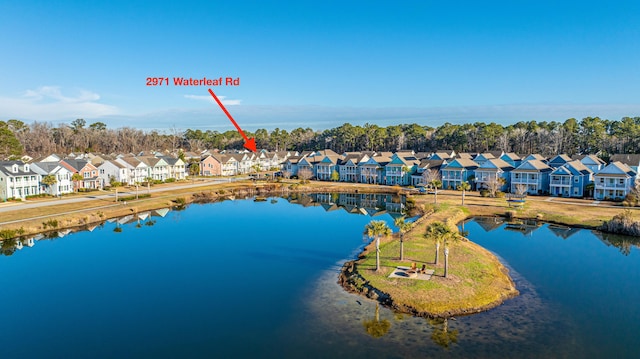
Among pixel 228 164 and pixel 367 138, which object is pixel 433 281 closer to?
pixel 228 164

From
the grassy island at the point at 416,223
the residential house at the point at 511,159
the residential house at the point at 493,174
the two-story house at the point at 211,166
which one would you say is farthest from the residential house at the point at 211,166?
the residential house at the point at 511,159

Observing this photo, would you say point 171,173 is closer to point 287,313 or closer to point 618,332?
point 287,313

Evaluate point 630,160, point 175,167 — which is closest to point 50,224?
point 175,167

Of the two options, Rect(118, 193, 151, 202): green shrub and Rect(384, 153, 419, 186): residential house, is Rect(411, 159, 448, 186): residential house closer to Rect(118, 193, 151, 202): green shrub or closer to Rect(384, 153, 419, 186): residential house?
Rect(384, 153, 419, 186): residential house

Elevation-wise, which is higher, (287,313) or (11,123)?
(11,123)

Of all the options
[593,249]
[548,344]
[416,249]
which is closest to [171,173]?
[416,249]

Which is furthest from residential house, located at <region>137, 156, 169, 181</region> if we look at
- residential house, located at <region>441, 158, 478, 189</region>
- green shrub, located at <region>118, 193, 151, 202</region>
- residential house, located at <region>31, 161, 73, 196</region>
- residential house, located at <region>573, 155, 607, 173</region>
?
residential house, located at <region>573, 155, 607, 173</region>

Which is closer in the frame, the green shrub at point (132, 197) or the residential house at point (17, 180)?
the residential house at point (17, 180)

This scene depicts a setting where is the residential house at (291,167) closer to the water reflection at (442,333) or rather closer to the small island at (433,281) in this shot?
the small island at (433,281)
